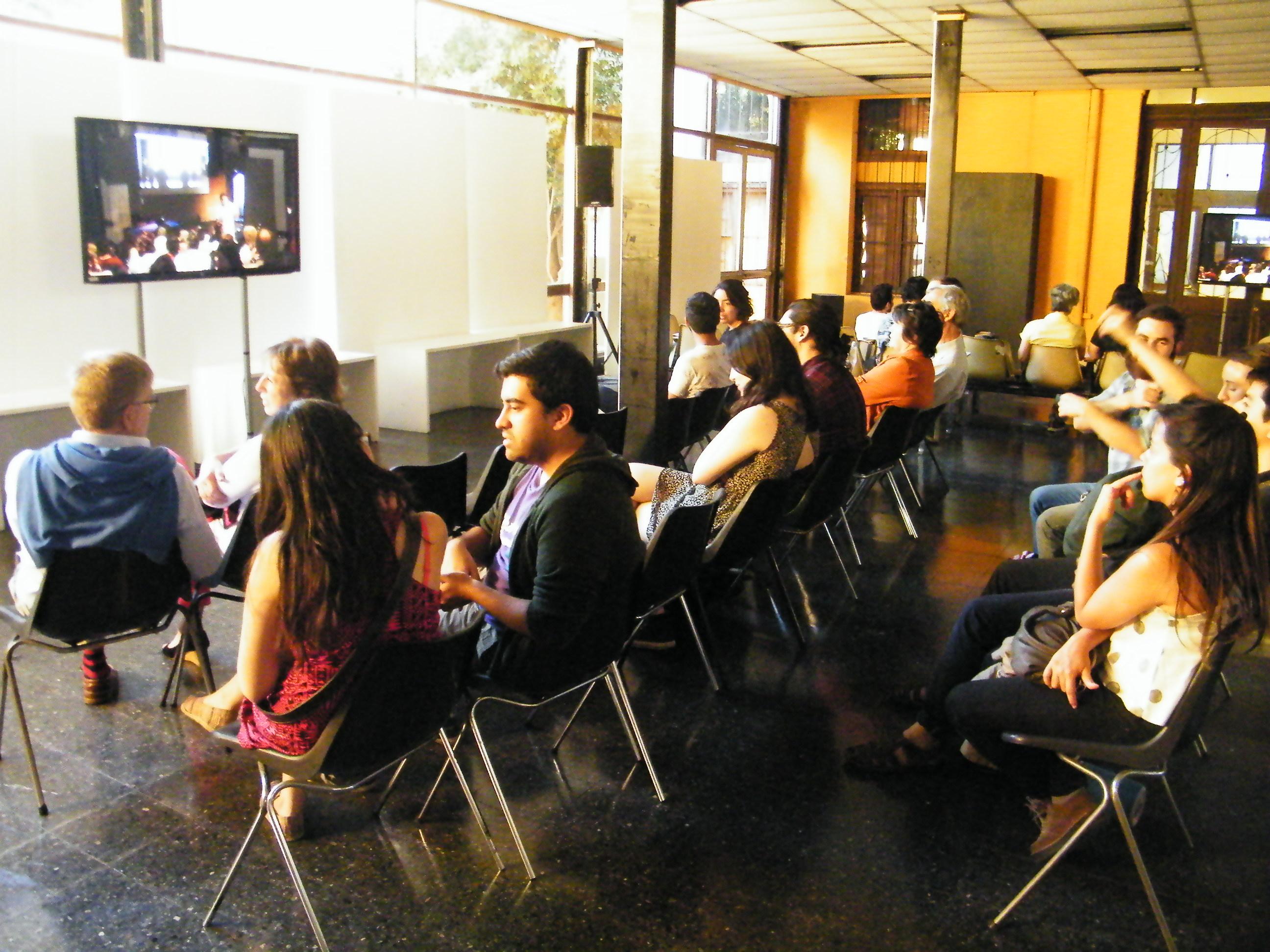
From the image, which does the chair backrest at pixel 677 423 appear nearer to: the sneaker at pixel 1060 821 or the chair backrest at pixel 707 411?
the chair backrest at pixel 707 411

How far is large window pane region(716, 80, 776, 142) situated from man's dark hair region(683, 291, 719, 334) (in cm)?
787

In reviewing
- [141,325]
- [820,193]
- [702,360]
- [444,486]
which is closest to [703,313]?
[702,360]

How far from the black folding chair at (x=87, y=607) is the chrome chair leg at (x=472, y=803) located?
0.91 m

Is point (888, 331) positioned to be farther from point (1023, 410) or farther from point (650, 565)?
point (650, 565)

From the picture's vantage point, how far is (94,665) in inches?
140

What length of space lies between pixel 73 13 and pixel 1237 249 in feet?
33.1

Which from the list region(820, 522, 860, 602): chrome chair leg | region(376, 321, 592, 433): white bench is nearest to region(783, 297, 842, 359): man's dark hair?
region(820, 522, 860, 602): chrome chair leg

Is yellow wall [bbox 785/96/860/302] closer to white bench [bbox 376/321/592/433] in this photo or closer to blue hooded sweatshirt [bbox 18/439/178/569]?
white bench [bbox 376/321/592/433]

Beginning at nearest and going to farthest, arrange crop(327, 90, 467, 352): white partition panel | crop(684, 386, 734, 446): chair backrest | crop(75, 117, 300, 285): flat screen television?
crop(75, 117, 300, 285): flat screen television < crop(684, 386, 734, 446): chair backrest < crop(327, 90, 467, 352): white partition panel

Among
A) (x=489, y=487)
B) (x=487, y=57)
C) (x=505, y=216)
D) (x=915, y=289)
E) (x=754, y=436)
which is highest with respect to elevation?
(x=487, y=57)

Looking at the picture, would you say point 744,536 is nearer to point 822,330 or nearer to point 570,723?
point 570,723

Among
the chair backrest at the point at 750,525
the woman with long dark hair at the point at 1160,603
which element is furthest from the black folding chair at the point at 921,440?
the woman with long dark hair at the point at 1160,603

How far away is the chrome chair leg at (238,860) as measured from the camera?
7.81ft

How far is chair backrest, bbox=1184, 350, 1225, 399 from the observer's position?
7.06 m
